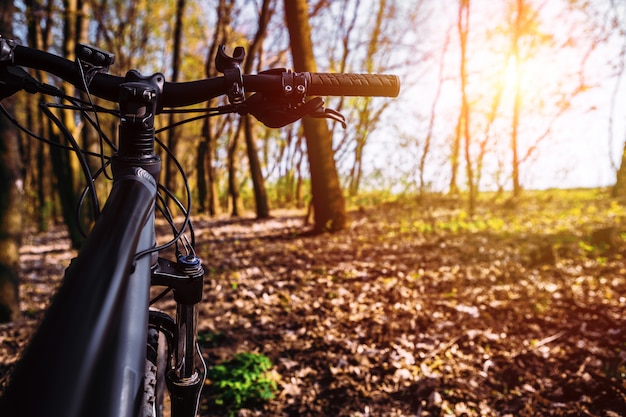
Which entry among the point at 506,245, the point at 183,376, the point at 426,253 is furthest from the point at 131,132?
the point at 506,245

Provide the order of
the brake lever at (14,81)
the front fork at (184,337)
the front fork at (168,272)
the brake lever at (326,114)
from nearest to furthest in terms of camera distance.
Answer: the front fork at (168,272) < the brake lever at (14,81) < the front fork at (184,337) < the brake lever at (326,114)

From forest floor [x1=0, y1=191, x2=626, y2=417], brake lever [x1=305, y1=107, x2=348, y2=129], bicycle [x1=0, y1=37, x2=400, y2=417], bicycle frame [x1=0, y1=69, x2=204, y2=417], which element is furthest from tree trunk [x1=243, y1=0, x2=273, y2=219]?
bicycle frame [x1=0, y1=69, x2=204, y2=417]

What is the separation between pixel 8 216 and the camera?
533cm

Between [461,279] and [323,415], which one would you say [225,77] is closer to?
[323,415]

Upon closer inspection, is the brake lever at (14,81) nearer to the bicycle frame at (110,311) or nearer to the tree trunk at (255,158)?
the bicycle frame at (110,311)

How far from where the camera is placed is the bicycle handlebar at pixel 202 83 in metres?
1.41

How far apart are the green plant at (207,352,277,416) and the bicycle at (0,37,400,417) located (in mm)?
2246

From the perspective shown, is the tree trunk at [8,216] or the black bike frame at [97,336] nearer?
the black bike frame at [97,336]

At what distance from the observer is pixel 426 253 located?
806 centimetres

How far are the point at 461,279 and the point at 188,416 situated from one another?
5.74 metres

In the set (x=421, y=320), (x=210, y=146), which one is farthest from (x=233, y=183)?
(x=421, y=320)

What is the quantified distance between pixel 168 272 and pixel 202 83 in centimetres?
67

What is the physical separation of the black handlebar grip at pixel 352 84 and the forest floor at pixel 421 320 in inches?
122

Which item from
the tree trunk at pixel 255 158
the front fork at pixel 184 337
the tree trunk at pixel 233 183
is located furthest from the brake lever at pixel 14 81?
the tree trunk at pixel 233 183
